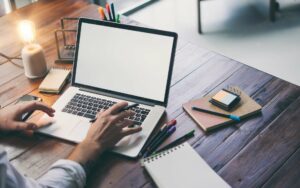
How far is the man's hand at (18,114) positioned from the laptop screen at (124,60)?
0.18 m

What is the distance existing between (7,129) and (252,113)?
804 mm

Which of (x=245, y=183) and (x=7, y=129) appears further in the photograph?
(x=7, y=129)

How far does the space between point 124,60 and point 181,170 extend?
0.47 meters

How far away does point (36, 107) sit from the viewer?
1.31 meters

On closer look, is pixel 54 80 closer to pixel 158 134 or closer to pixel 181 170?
pixel 158 134

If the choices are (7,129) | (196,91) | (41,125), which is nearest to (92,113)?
(41,125)

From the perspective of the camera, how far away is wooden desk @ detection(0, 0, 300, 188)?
1077mm

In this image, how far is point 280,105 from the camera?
128 cm

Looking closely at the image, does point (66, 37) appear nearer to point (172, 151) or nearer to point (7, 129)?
point (7, 129)

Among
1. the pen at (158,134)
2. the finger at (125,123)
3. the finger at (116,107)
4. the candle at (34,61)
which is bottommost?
the pen at (158,134)

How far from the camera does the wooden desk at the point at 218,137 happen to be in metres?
1.08

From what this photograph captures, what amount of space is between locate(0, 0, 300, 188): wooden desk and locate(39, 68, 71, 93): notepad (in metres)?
0.03

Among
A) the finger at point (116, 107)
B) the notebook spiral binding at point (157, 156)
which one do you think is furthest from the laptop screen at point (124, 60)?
the notebook spiral binding at point (157, 156)

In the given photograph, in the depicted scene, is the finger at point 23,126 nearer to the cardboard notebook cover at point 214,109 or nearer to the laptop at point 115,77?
the laptop at point 115,77
